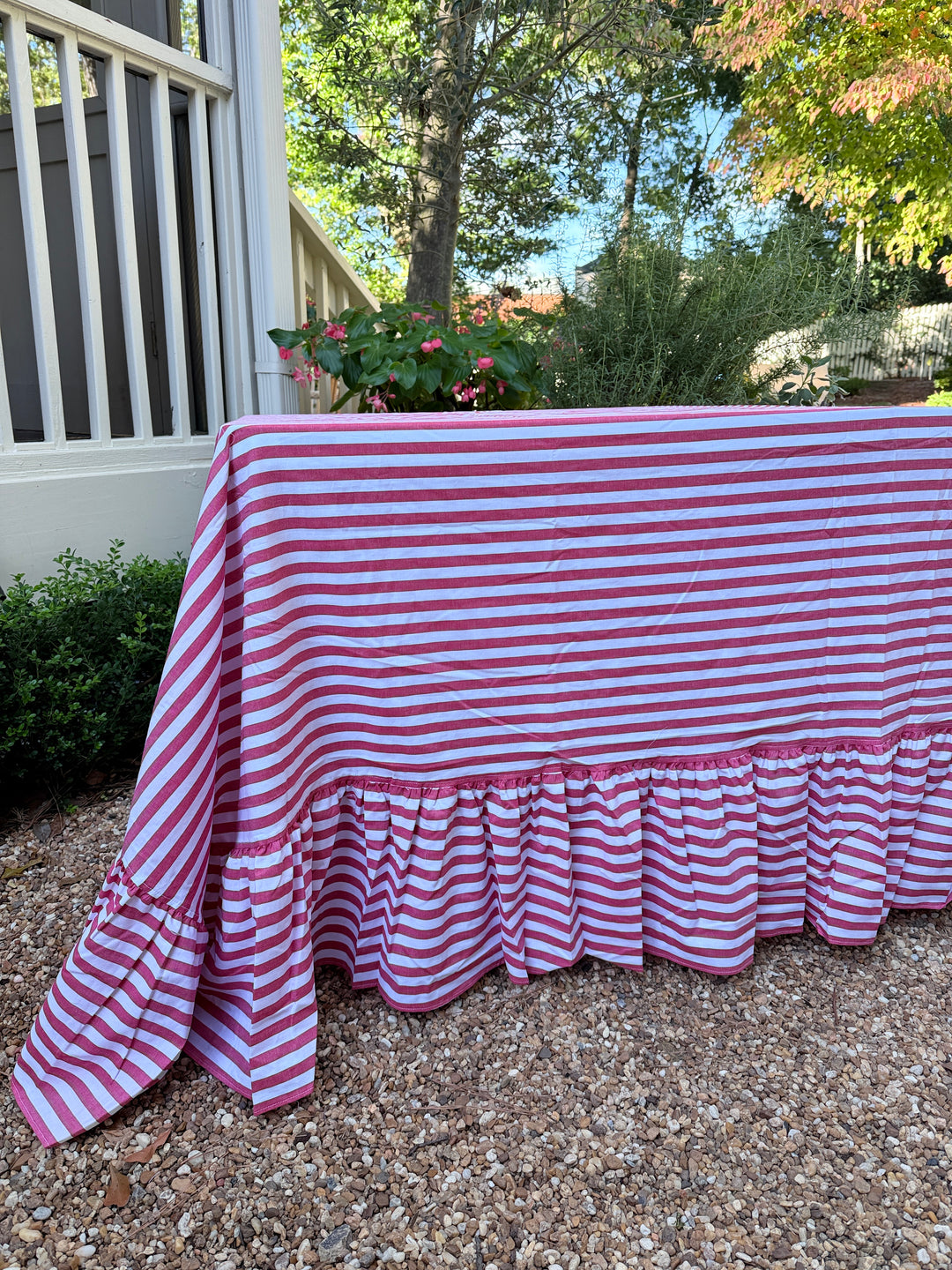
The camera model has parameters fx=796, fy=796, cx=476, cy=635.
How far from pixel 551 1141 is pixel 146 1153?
0.53m

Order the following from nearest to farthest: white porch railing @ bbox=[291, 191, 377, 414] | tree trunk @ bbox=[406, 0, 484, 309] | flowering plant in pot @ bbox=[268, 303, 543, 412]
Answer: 1. flowering plant in pot @ bbox=[268, 303, 543, 412]
2. white porch railing @ bbox=[291, 191, 377, 414]
3. tree trunk @ bbox=[406, 0, 484, 309]

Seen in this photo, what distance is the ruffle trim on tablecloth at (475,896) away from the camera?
1.10m

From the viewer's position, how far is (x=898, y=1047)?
123cm

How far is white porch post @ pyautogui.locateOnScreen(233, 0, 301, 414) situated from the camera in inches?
103

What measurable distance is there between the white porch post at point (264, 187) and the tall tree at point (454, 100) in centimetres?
245

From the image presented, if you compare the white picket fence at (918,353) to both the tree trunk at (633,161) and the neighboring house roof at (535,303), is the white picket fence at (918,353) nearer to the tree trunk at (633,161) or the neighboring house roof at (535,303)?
the tree trunk at (633,161)

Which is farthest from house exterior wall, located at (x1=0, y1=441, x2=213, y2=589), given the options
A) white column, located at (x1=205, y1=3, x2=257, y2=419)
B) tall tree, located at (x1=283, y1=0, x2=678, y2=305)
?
tall tree, located at (x1=283, y1=0, x2=678, y2=305)

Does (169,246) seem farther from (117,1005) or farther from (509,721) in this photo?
(117,1005)


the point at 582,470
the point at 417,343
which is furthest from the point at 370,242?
the point at 582,470

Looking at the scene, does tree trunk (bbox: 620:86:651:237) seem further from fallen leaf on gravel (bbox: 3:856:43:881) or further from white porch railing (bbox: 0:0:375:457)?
fallen leaf on gravel (bbox: 3:856:43:881)

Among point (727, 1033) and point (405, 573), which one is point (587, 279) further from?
point (727, 1033)

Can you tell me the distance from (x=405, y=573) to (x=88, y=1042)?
0.79m

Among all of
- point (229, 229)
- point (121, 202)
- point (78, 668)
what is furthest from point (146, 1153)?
point (229, 229)

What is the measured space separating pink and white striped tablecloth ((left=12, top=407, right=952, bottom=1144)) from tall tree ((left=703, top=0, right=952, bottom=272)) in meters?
6.53
